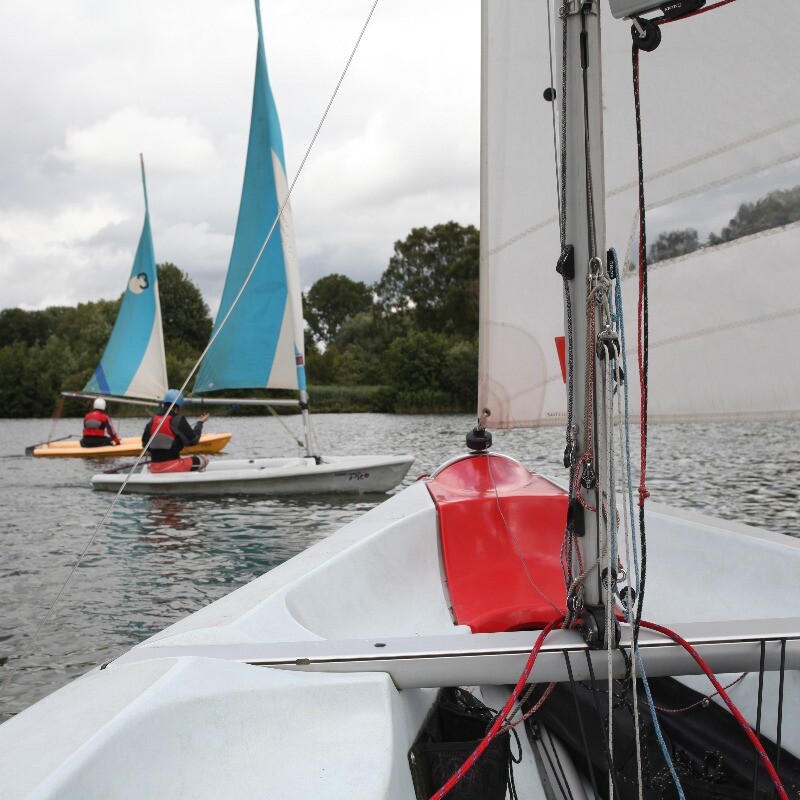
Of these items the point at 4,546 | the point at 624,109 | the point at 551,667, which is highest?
the point at 624,109

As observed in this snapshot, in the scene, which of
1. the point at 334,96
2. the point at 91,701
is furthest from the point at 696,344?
the point at 334,96

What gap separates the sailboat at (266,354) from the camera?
30.1 feet

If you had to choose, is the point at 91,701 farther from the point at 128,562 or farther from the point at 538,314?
the point at 128,562

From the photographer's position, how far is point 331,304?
6794cm

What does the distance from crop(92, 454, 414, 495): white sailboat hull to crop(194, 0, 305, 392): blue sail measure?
1.22 meters

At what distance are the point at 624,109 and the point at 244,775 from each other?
85.8 inches

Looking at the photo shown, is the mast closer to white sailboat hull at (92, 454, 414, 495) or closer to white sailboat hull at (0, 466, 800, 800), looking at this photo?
white sailboat hull at (0, 466, 800, 800)

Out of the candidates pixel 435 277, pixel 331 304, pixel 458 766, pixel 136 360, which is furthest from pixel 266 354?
pixel 331 304

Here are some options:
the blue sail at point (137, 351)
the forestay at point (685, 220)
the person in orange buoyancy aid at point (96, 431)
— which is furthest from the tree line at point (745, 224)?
the person in orange buoyancy aid at point (96, 431)

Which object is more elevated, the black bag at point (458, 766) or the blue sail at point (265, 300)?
the blue sail at point (265, 300)

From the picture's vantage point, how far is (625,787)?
5.96 ft

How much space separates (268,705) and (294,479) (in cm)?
775

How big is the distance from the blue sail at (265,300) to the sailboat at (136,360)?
465cm

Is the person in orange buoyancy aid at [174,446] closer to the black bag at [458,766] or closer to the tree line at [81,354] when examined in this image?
the black bag at [458,766]
